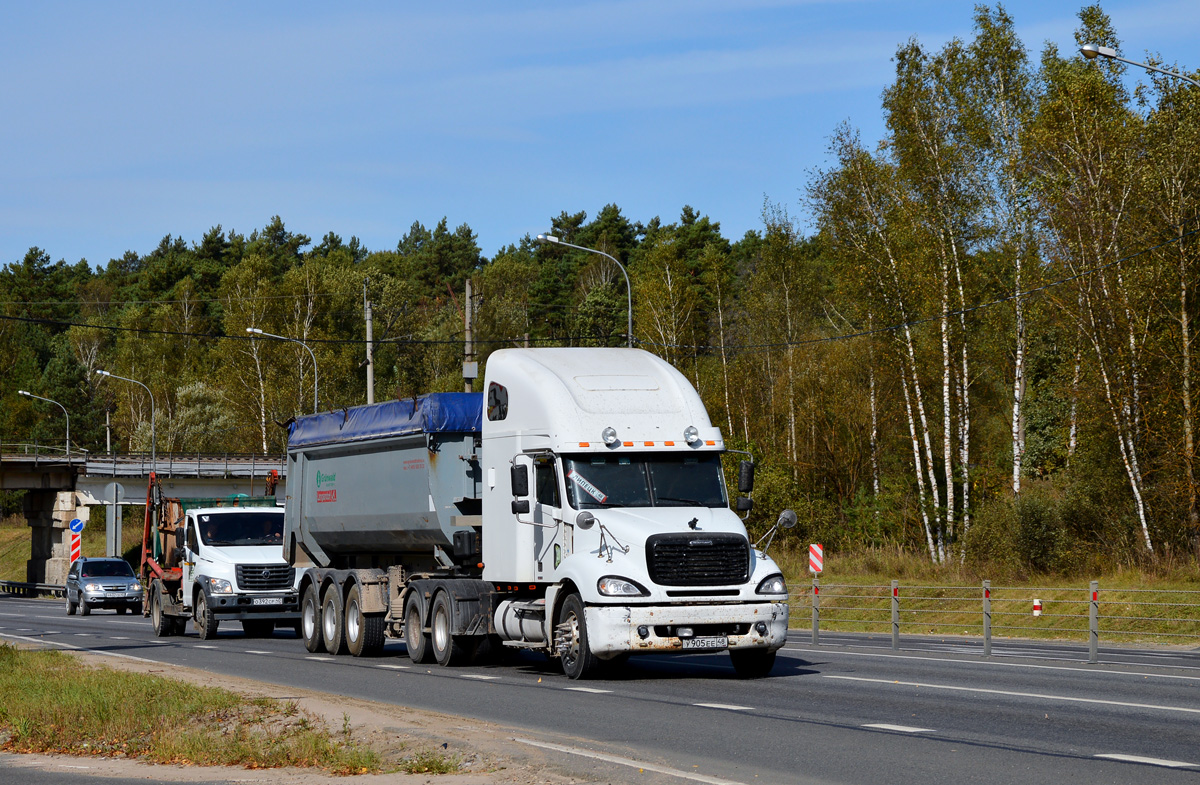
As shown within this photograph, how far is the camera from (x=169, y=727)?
454 inches

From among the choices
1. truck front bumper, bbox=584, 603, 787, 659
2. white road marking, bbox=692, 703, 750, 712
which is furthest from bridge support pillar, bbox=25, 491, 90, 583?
white road marking, bbox=692, 703, 750, 712

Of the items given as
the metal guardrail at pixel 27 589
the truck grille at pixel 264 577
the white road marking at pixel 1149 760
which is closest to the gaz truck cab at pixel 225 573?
the truck grille at pixel 264 577

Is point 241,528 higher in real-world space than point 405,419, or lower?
lower

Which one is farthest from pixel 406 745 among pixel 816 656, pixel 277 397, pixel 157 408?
pixel 157 408

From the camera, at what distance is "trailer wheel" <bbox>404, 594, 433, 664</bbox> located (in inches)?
783

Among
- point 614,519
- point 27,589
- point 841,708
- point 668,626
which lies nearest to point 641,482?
point 614,519

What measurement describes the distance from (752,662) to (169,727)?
7562 mm

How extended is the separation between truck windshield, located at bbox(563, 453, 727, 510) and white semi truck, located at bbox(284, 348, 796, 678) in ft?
0.06

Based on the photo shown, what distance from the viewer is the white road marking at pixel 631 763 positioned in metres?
9.14

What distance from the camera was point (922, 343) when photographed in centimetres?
4334

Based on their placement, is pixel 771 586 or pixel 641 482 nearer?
pixel 771 586

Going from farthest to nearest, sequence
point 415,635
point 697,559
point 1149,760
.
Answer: point 415,635
point 697,559
point 1149,760

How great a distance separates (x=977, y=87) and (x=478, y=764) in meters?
36.8

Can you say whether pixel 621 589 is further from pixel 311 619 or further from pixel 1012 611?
pixel 1012 611
